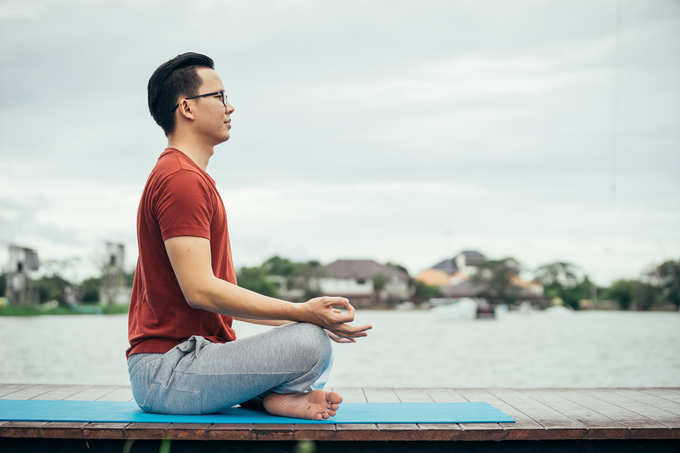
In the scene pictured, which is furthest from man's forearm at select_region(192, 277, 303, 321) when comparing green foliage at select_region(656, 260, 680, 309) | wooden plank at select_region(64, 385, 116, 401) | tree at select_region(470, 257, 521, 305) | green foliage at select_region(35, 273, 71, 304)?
green foliage at select_region(656, 260, 680, 309)

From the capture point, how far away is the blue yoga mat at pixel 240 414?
208cm

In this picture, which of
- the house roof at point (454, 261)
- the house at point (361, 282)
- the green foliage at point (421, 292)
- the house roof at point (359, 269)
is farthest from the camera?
the house roof at point (454, 261)

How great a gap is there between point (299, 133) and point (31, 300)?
29.6 m

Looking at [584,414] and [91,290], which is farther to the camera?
[91,290]

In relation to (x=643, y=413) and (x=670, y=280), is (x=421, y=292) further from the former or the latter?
(x=643, y=413)

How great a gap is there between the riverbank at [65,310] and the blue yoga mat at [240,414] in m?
54.5

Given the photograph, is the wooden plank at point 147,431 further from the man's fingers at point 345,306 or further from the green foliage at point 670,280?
the green foliage at point 670,280

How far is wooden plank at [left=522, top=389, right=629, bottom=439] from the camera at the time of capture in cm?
209

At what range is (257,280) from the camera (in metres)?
68.0

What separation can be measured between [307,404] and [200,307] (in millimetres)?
490

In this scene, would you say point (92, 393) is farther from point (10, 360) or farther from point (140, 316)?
point (10, 360)

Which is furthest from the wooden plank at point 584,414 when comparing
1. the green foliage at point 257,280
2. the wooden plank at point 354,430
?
the green foliage at point 257,280

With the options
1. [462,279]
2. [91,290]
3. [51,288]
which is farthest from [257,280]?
[462,279]

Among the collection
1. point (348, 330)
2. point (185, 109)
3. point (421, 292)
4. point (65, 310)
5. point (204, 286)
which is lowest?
point (65, 310)
